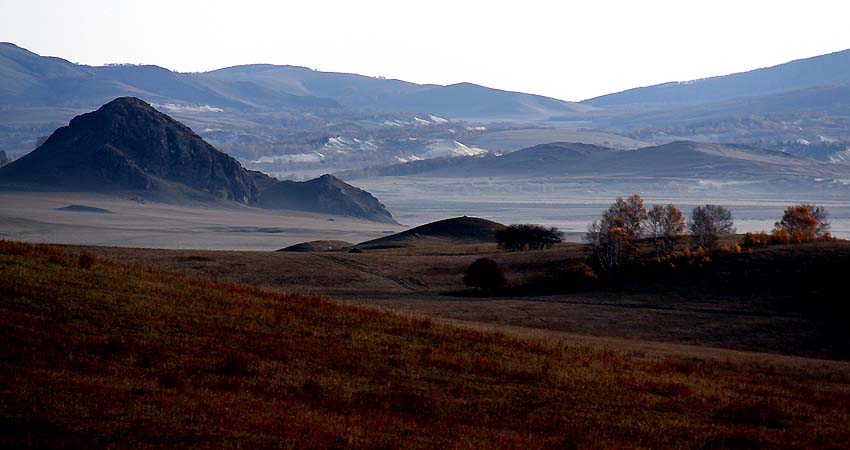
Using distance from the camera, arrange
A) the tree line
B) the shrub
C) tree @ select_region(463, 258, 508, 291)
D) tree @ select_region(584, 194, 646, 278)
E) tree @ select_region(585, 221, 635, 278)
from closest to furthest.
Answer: the shrub → tree @ select_region(463, 258, 508, 291) → the tree line → tree @ select_region(585, 221, 635, 278) → tree @ select_region(584, 194, 646, 278)

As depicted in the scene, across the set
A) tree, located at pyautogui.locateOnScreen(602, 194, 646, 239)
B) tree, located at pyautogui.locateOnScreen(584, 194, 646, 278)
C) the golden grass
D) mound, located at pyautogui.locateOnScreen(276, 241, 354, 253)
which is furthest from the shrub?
mound, located at pyautogui.locateOnScreen(276, 241, 354, 253)

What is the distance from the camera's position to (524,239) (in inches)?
3435

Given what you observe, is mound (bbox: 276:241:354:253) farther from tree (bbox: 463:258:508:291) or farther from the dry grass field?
tree (bbox: 463:258:508:291)

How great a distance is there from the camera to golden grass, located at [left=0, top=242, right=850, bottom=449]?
14.2 m

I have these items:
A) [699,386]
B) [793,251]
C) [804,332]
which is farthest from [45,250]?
[793,251]

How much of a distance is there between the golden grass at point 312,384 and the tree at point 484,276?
1205 inches

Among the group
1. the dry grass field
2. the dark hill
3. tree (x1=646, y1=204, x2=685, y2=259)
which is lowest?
the dry grass field

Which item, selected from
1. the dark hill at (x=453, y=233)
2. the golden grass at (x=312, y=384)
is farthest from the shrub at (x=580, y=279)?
the dark hill at (x=453, y=233)

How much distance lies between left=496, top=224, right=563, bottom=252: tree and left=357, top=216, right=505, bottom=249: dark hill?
71.6 feet

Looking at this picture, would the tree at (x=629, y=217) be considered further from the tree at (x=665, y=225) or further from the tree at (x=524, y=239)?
the tree at (x=524, y=239)

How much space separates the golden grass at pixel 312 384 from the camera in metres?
14.2

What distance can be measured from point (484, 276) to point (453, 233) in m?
64.1

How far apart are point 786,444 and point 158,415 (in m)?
10.2

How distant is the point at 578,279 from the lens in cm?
5609
